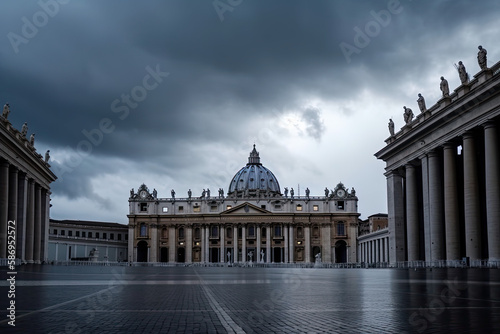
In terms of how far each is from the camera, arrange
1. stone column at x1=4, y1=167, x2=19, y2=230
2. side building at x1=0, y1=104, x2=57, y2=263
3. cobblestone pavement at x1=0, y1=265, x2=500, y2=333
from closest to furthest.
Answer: cobblestone pavement at x1=0, y1=265, x2=500, y2=333 < side building at x1=0, y1=104, x2=57, y2=263 < stone column at x1=4, y1=167, x2=19, y2=230

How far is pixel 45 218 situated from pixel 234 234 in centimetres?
7577

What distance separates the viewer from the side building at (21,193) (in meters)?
50.7

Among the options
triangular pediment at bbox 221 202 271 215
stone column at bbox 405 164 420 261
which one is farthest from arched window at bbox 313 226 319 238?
stone column at bbox 405 164 420 261

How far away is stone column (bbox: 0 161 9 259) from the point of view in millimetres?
50219

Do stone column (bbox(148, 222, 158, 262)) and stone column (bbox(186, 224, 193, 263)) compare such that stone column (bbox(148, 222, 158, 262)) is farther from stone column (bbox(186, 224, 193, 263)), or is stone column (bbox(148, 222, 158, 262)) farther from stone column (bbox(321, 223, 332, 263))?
stone column (bbox(321, 223, 332, 263))

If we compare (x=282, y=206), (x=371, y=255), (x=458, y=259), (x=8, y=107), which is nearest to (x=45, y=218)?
(x=8, y=107)

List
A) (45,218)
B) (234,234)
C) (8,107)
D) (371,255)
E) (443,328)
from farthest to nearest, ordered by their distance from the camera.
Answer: (234,234) → (371,255) → (45,218) → (8,107) → (443,328)

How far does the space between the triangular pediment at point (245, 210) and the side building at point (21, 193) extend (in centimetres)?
7566

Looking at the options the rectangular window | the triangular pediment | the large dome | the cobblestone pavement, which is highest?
the large dome

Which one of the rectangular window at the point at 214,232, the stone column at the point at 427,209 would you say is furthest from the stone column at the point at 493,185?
the rectangular window at the point at 214,232

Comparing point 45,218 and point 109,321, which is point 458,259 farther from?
point 45,218

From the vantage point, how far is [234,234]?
14862 cm

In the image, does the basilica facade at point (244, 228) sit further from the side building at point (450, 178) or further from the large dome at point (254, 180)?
the side building at point (450, 178)

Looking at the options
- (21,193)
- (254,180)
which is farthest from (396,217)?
(254,180)
